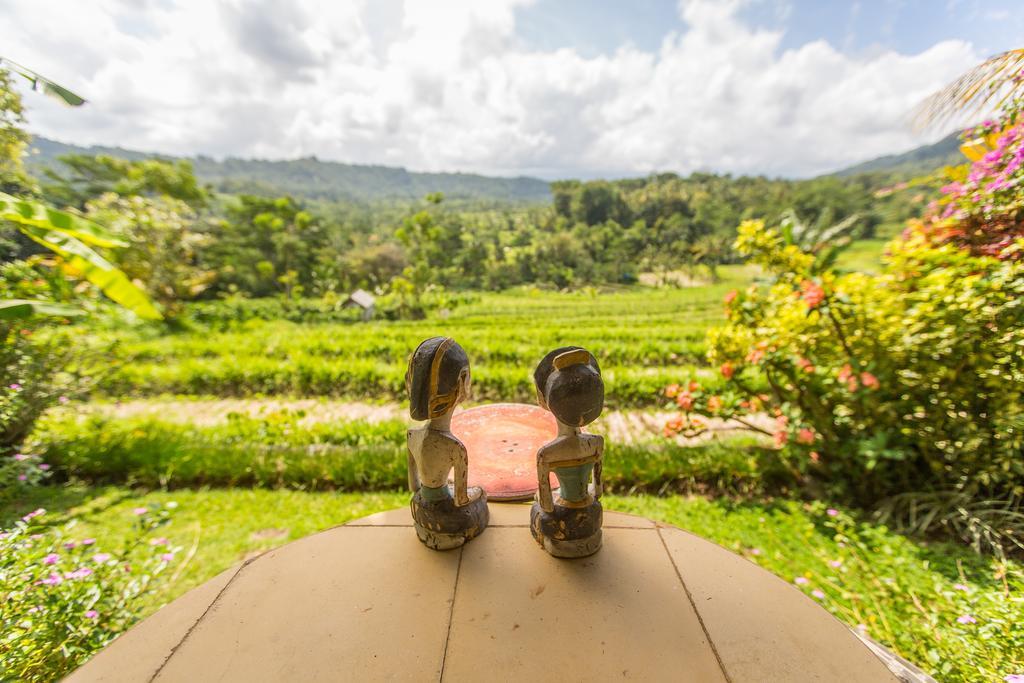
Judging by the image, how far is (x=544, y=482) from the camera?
4.22 feet

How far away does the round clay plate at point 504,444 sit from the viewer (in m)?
1.72

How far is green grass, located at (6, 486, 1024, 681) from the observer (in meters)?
1.74

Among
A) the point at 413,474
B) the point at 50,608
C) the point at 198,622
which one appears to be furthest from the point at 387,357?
the point at 198,622

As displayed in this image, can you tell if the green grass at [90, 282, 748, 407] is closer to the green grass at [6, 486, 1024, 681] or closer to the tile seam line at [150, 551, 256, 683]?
the green grass at [6, 486, 1024, 681]

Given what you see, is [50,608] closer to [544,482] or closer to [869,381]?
[544,482]

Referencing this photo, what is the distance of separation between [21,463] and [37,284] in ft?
5.92

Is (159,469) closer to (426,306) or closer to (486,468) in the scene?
(486,468)

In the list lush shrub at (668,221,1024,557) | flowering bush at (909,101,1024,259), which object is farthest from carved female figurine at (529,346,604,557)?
flowering bush at (909,101,1024,259)

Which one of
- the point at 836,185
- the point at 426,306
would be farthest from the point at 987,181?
the point at 836,185

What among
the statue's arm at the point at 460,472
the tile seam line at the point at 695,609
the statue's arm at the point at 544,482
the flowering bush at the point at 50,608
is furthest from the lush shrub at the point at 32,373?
the tile seam line at the point at 695,609

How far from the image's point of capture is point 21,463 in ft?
9.17

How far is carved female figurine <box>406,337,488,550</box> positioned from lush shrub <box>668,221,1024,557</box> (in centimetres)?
276

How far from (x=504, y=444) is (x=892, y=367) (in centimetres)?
300

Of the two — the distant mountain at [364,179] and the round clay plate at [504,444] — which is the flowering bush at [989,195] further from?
the distant mountain at [364,179]
